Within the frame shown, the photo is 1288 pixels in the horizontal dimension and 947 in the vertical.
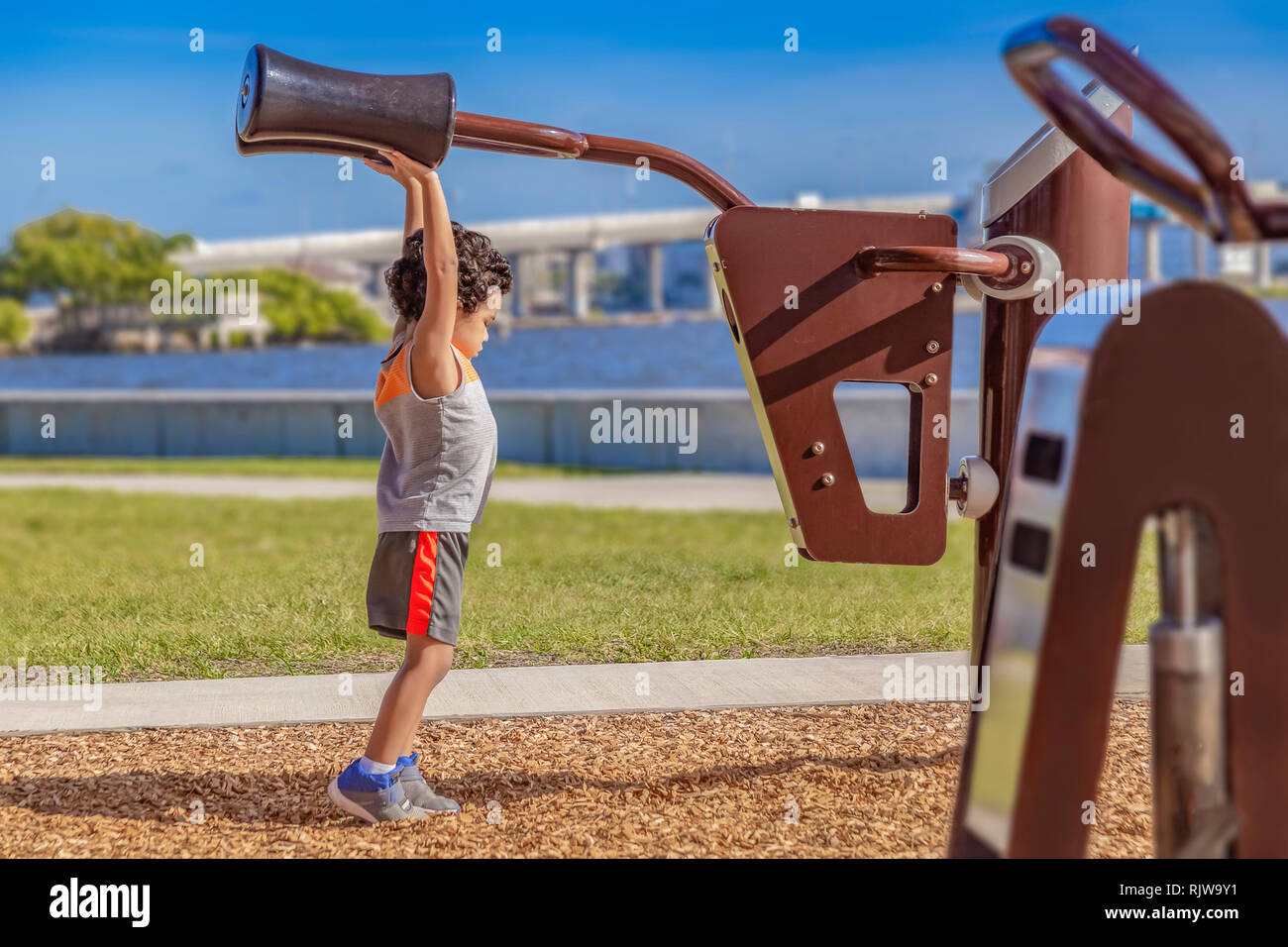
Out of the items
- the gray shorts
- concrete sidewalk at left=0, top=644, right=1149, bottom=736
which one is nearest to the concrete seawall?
concrete sidewalk at left=0, top=644, right=1149, bottom=736

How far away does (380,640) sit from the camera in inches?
201

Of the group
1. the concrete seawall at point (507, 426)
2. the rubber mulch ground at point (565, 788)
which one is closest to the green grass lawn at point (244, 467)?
the concrete seawall at point (507, 426)

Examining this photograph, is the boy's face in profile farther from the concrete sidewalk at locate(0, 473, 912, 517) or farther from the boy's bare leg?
the concrete sidewalk at locate(0, 473, 912, 517)

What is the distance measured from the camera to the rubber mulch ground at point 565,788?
294 centimetres

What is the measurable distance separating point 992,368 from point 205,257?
52.2 metres

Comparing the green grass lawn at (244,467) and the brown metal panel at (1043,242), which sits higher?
the brown metal panel at (1043,242)

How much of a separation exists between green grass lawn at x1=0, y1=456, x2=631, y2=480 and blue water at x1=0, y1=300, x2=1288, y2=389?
40.9 feet

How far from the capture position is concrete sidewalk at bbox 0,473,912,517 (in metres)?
10.2

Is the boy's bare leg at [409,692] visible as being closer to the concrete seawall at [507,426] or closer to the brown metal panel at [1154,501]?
the brown metal panel at [1154,501]

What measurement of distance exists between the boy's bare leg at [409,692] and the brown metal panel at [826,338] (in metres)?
0.86

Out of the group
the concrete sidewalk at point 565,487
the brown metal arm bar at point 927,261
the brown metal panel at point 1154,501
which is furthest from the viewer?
the concrete sidewalk at point 565,487

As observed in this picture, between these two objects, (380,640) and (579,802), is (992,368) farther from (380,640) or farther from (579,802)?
(380,640)
